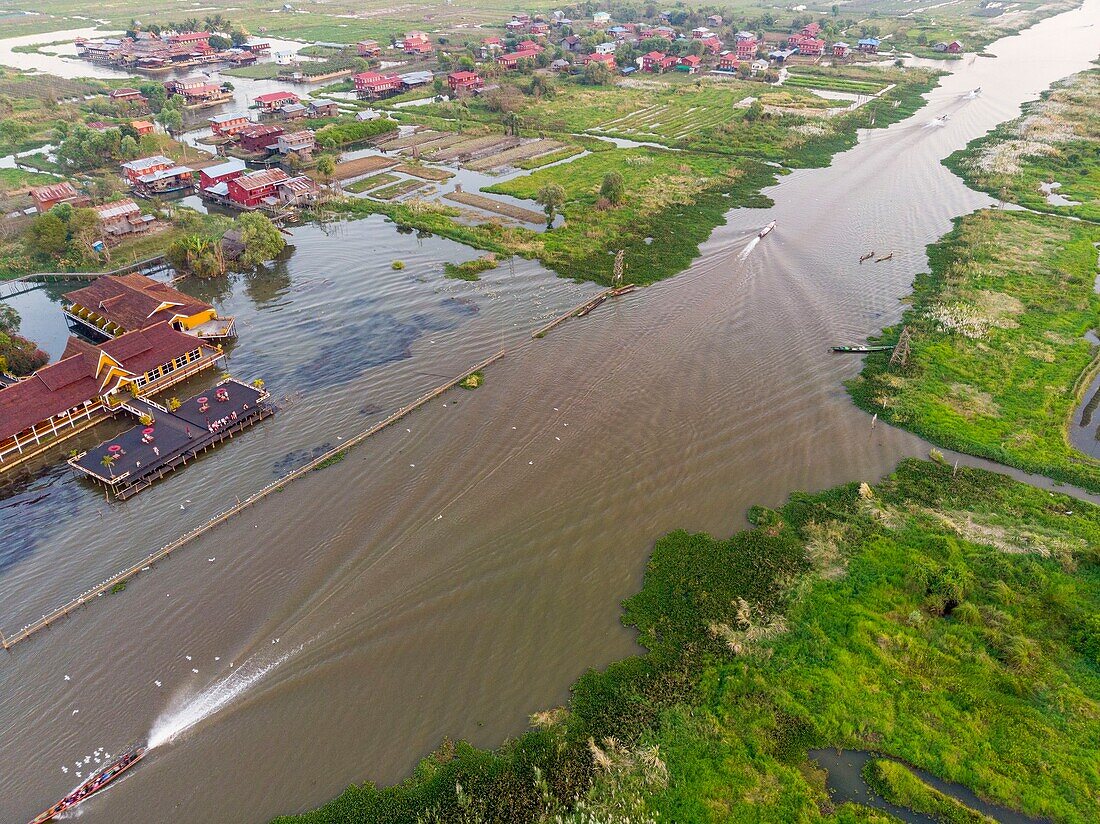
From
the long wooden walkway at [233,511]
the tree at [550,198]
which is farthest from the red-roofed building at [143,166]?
the long wooden walkway at [233,511]

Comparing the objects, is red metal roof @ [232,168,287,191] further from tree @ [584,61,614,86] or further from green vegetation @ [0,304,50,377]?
tree @ [584,61,614,86]

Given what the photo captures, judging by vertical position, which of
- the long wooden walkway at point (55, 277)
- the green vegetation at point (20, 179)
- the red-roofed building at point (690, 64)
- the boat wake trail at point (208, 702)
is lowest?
the boat wake trail at point (208, 702)

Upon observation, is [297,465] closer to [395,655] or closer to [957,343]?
[395,655]

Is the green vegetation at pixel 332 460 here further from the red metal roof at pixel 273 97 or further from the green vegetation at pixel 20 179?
the red metal roof at pixel 273 97

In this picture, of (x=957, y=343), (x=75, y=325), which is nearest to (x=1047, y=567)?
(x=957, y=343)

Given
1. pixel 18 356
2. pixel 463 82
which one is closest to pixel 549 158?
pixel 463 82

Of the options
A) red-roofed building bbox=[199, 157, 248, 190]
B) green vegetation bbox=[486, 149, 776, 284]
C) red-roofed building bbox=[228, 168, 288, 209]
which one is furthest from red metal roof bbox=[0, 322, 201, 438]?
red-roofed building bbox=[199, 157, 248, 190]
